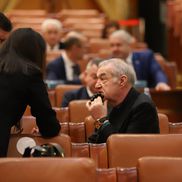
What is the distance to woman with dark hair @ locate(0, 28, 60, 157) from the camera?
9.86ft

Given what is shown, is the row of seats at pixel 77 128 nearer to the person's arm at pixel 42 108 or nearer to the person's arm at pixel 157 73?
the person's arm at pixel 42 108

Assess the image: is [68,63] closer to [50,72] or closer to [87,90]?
[50,72]

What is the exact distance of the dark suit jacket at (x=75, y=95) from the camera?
4.69 metres

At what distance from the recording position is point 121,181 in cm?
265

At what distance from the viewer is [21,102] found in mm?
3037

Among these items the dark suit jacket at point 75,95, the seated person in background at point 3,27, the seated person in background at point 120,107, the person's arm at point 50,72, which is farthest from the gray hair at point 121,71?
the person's arm at point 50,72

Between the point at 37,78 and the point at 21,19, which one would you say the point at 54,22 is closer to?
the point at 21,19

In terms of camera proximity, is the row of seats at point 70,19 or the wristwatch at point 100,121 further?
the row of seats at point 70,19

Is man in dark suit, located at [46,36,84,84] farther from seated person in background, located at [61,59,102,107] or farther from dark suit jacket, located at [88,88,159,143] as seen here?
dark suit jacket, located at [88,88,159,143]

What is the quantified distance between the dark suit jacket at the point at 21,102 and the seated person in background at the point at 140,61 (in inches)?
122

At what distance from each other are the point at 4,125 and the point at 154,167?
77 cm

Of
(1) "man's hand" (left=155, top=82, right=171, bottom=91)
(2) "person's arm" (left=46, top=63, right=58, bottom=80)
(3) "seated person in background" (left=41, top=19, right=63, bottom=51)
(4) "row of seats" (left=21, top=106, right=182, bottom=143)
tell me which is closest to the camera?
(4) "row of seats" (left=21, top=106, right=182, bottom=143)

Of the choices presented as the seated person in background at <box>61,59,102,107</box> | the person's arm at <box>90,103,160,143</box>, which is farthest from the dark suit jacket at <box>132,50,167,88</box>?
the person's arm at <box>90,103,160,143</box>

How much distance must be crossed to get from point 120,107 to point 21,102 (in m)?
0.56
